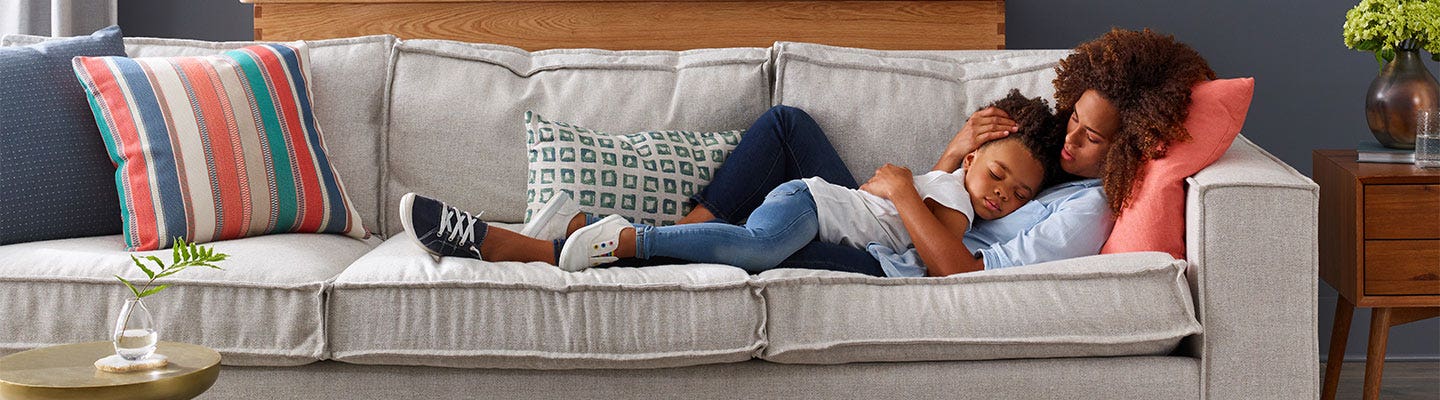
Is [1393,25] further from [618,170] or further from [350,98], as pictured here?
[350,98]

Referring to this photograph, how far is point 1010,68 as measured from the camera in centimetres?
230

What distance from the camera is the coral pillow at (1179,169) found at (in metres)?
1.80

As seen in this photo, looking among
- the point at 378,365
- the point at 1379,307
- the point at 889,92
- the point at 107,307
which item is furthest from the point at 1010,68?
the point at 107,307

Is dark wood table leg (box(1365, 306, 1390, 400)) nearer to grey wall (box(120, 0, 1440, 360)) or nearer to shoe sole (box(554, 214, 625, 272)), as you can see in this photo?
grey wall (box(120, 0, 1440, 360))

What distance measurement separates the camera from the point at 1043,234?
74.4 inches

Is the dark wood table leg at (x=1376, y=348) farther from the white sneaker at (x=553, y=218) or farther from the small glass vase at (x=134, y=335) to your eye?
the small glass vase at (x=134, y=335)

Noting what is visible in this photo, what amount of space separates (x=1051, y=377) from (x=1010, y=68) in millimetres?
825

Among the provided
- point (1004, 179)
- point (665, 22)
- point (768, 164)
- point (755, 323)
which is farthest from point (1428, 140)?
point (665, 22)

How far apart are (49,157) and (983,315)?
1538 mm

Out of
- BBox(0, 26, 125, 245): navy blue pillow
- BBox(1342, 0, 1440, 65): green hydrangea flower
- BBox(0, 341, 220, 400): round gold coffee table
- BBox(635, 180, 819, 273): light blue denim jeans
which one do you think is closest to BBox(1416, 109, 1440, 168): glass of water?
BBox(1342, 0, 1440, 65): green hydrangea flower

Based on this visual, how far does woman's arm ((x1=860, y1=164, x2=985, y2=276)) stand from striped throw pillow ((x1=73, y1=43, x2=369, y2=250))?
971 mm

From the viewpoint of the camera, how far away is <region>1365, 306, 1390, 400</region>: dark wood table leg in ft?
6.68

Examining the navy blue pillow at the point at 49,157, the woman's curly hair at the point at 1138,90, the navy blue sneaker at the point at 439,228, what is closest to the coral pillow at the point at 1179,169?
the woman's curly hair at the point at 1138,90

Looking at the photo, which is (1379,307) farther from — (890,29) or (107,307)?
(107,307)
